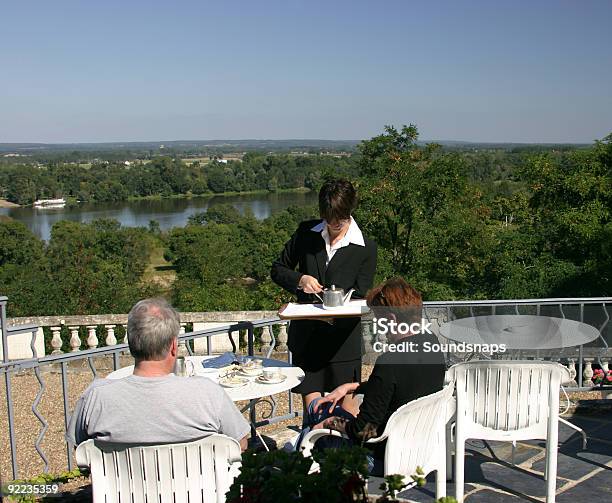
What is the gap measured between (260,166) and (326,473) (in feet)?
348

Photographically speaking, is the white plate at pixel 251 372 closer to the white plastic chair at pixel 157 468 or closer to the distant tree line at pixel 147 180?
the white plastic chair at pixel 157 468

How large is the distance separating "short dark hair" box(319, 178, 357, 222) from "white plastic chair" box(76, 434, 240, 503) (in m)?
1.45

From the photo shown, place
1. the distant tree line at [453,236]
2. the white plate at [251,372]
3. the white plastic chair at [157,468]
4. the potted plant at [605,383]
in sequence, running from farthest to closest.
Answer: the distant tree line at [453,236]
the potted plant at [605,383]
the white plate at [251,372]
the white plastic chair at [157,468]

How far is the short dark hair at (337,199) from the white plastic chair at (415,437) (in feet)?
3.24

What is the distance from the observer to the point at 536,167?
2166 cm

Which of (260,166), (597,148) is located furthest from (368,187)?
(260,166)

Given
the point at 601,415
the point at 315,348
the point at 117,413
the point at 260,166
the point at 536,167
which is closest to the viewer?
the point at 117,413

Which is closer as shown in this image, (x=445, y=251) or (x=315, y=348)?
(x=315, y=348)

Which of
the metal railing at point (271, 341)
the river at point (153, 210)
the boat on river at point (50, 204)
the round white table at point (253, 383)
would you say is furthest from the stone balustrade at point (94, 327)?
the boat on river at point (50, 204)

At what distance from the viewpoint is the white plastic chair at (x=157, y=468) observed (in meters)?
2.33

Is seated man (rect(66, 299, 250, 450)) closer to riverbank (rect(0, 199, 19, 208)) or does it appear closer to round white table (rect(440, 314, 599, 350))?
round white table (rect(440, 314, 599, 350))

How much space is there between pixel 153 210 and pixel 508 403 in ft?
283

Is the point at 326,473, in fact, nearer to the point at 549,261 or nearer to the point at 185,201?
the point at 549,261

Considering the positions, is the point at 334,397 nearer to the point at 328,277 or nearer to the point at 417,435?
the point at 417,435
